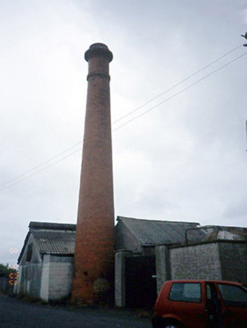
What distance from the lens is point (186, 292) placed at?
6.52 metres

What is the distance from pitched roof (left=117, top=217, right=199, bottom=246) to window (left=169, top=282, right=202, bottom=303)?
35.7ft

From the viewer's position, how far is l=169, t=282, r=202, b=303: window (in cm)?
632

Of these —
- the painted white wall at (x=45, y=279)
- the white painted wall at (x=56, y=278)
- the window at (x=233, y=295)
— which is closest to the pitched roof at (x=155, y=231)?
the white painted wall at (x=56, y=278)

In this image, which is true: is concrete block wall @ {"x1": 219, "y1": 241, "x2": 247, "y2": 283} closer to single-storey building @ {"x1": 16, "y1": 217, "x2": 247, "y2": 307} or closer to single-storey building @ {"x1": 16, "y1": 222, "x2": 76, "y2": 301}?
single-storey building @ {"x1": 16, "y1": 217, "x2": 247, "y2": 307}

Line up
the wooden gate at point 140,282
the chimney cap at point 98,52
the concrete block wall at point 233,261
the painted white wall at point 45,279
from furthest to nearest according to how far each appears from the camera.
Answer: the chimney cap at point 98,52 → the painted white wall at point 45,279 → the wooden gate at point 140,282 → the concrete block wall at point 233,261

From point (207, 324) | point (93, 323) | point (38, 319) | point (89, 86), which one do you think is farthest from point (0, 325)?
point (89, 86)

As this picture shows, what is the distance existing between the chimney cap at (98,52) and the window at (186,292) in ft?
57.7

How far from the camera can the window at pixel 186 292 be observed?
20.7 ft

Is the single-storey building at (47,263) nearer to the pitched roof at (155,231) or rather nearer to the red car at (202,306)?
the pitched roof at (155,231)

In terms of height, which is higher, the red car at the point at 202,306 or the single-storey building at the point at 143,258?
the single-storey building at the point at 143,258

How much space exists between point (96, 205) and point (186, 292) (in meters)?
11.5

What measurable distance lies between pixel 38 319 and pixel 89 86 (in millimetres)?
14499

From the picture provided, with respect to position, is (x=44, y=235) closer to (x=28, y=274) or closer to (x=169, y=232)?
(x=28, y=274)

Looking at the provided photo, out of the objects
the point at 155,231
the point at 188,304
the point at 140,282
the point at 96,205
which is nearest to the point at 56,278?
the point at 96,205
